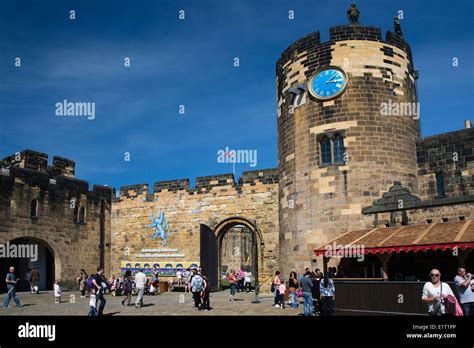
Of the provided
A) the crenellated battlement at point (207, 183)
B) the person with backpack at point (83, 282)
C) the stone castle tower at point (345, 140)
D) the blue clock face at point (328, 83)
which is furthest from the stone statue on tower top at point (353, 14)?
the person with backpack at point (83, 282)

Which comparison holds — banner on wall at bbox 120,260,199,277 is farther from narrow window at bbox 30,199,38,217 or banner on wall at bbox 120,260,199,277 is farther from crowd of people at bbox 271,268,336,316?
crowd of people at bbox 271,268,336,316

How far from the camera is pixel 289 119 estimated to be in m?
19.4

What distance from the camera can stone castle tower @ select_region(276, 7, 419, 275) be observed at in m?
17.5

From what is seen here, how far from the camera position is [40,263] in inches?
1032

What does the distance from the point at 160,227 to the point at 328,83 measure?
1349cm

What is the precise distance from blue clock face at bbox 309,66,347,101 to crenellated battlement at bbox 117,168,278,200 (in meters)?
6.77

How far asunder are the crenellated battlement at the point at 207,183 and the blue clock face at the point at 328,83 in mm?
6773

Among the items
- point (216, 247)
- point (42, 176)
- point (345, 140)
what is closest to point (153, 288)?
point (216, 247)

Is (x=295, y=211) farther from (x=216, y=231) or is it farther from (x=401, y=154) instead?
(x=216, y=231)

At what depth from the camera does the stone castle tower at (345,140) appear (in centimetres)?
1745

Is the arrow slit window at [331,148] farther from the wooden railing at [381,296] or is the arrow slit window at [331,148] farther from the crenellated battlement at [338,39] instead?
the wooden railing at [381,296]

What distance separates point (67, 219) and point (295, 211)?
44.4 ft

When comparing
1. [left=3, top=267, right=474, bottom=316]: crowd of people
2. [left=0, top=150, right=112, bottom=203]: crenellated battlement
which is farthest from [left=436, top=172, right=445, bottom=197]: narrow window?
[left=0, top=150, right=112, bottom=203]: crenellated battlement

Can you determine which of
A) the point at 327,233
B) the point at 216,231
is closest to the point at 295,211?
the point at 327,233
